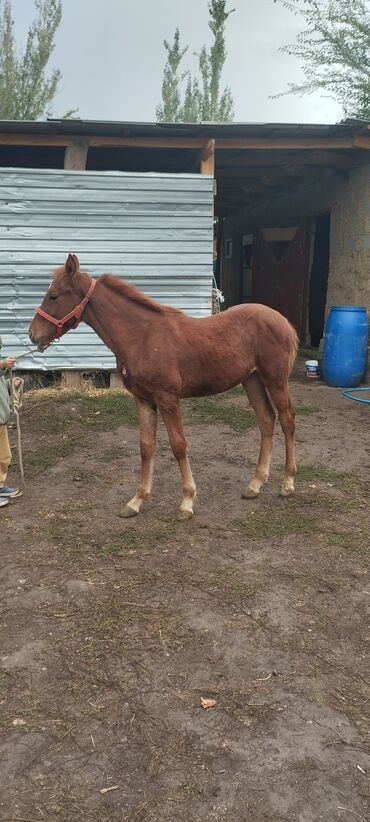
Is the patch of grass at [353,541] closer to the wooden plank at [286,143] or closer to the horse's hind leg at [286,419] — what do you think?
the horse's hind leg at [286,419]

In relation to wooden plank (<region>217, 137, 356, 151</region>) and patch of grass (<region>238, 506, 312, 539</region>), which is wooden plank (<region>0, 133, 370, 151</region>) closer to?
wooden plank (<region>217, 137, 356, 151</region>)

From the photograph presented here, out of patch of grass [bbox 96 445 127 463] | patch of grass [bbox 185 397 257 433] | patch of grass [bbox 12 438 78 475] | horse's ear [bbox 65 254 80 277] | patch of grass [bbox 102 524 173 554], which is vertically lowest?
patch of grass [bbox 185 397 257 433]

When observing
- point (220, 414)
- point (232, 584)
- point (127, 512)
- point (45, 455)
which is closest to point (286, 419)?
point (127, 512)

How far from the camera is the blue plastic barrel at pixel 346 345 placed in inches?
352

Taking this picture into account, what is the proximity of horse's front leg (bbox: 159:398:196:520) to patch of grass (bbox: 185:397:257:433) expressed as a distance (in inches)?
99.5

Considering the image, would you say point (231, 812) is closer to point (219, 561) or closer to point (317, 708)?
point (317, 708)

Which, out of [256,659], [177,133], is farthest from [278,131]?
[256,659]

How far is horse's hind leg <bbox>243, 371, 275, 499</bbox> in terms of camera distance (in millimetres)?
4750

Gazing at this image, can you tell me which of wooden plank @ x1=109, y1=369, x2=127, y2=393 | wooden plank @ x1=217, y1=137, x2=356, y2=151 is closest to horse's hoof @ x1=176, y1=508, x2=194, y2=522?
wooden plank @ x1=109, y1=369, x2=127, y2=393

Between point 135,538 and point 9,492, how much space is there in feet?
4.66

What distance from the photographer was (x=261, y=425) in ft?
15.8

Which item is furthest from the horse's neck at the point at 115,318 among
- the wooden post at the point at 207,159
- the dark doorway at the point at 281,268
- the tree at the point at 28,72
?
the tree at the point at 28,72

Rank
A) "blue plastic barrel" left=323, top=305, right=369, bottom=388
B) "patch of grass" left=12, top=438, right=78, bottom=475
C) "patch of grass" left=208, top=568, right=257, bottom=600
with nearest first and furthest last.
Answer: "patch of grass" left=208, top=568, right=257, bottom=600, "patch of grass" left=12, top=438, right=78, bottom=475, "blue plastic barrel" left=323, top=305, right=369, bottom=388

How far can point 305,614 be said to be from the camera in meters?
3.05
